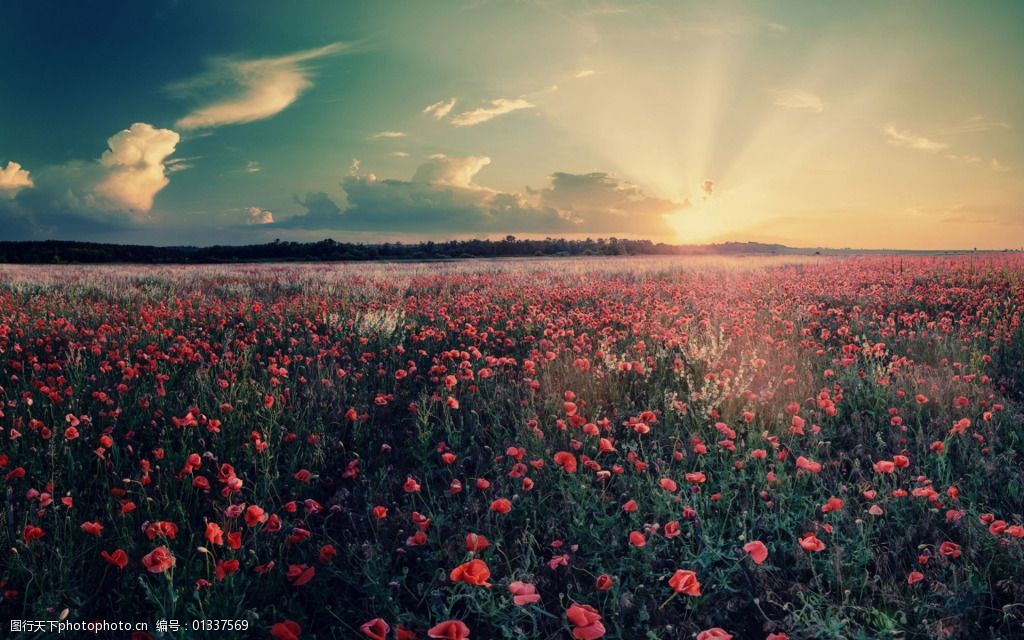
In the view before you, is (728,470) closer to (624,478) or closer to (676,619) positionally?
(624,478)

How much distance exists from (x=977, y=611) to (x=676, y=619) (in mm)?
1281

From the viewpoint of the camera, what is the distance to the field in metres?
2.41

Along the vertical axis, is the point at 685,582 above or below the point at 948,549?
above

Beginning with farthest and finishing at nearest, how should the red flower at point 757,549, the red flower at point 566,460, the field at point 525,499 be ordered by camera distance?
the red flower at point 566,460 < the field at point 525,499 < the red flower at point 757,549

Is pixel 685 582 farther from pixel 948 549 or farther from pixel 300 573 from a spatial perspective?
pixel 300 573

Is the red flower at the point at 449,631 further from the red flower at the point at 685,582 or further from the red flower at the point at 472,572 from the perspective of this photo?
the red flower at the point at 685,582

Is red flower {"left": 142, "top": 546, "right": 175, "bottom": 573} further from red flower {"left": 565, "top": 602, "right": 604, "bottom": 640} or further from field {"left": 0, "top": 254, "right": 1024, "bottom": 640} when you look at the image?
red flower {"left": 565, "top": 602, "right": 604, "bottom": 640}

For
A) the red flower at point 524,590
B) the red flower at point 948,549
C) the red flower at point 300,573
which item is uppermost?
the red flower at point 524,590

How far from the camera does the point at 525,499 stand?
3.14 m

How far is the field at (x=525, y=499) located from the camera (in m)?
2.41

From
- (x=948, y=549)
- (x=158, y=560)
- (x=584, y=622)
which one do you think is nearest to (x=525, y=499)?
(x=584, y=622)

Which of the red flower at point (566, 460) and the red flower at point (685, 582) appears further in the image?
the red flower at point (566, 460)

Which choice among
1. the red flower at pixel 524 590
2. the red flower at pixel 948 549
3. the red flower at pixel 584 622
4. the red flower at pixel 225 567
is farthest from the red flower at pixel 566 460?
the red flower at pixel 948 549

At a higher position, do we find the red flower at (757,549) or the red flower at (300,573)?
the red flower at (757,549)
